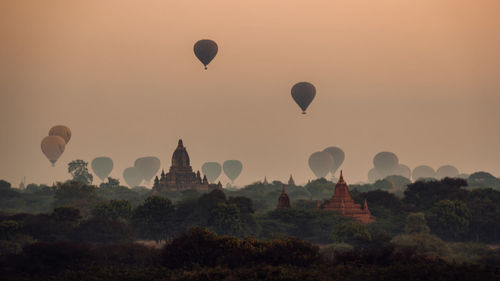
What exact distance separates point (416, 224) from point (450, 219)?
6.46 metres

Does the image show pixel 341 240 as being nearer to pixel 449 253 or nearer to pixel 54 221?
pixel 449 253

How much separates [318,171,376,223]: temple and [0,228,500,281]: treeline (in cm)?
6368

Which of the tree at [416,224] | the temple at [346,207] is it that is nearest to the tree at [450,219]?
the tree at [416,224]

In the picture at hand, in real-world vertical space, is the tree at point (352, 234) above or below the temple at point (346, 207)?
below

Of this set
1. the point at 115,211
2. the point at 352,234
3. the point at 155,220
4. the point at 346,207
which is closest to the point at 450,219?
the point at 346,207

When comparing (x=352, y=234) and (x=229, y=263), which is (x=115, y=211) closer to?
(x=352, y=234)

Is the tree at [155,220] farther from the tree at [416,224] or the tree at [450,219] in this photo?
the tree at [450,219]

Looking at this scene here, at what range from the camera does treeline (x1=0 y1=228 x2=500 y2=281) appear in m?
64.3

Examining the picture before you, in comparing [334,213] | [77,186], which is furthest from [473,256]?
[77,186]

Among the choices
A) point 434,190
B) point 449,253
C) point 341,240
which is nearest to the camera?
point 449,253

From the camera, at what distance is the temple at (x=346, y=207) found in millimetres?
144625

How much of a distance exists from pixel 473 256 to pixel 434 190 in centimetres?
5285

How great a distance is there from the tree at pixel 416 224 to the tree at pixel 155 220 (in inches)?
1526

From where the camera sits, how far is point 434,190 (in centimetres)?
16150
